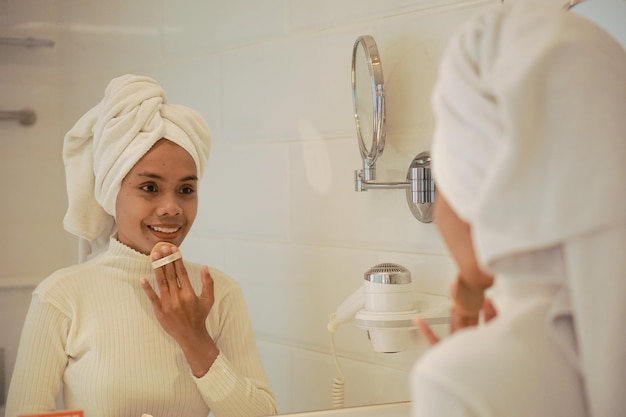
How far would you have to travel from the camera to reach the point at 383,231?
1036 millimetres

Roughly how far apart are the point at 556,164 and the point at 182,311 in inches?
22.5

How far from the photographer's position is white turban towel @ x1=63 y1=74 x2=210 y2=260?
89cm

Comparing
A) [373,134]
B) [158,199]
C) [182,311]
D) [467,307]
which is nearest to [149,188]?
[158,199]

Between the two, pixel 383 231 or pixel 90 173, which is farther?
pixel 383 231

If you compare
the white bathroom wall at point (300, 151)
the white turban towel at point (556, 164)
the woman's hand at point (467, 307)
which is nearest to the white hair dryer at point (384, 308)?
the white bathroom wall at point (300, 151)

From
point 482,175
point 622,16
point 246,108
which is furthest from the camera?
point 246,108

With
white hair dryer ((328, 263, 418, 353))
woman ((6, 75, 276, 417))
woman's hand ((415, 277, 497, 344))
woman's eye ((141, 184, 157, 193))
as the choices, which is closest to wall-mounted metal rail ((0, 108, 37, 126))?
woman ((6, 75, 276, 417))

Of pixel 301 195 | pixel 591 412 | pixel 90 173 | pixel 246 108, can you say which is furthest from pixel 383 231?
pixel 591 412

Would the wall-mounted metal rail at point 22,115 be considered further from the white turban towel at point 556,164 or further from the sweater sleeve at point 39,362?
the white turban towel at point 556,164

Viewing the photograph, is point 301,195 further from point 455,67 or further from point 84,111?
point 455,67

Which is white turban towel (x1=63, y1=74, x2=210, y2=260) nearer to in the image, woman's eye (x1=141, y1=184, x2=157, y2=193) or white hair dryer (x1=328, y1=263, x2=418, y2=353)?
A: woman's eye (x1=141, y1=184, x2=157, y2=193)

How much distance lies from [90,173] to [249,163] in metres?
0.20

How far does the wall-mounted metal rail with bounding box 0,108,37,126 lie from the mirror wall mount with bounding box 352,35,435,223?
382 mm

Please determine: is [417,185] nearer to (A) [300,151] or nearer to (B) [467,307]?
(A) [300,151]
